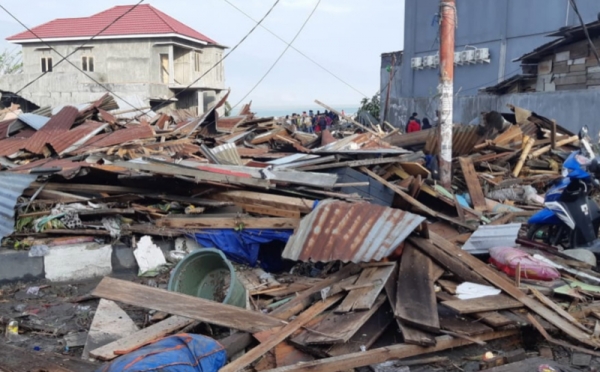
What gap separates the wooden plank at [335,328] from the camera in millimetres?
4355

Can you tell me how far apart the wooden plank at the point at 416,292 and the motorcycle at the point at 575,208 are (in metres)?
2.18

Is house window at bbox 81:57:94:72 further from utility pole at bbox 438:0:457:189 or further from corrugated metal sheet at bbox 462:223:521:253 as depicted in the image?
corrugated metal sheet at bbox 462:223:521:253

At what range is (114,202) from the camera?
23.8 ft

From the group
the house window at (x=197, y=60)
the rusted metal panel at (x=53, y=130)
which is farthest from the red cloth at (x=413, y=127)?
the house window at (x=197, y=60)

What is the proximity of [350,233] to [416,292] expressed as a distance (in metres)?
0.96

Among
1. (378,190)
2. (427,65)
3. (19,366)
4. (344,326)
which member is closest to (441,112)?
(378,190)

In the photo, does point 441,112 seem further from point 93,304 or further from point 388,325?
point 93,304

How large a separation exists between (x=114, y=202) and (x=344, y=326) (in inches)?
157

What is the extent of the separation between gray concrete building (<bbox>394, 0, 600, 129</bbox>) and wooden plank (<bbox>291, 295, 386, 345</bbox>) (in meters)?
16.0

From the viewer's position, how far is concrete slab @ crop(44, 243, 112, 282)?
262 inches

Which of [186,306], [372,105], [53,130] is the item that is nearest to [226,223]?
[186,306]

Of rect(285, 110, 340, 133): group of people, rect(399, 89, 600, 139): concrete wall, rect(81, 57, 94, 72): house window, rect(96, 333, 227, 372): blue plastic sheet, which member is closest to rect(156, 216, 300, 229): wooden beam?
rect(96, 333, 227, 372): blue plastic sheet

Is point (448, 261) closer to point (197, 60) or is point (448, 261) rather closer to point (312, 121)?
point (312, 121)

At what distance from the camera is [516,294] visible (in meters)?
5.04
